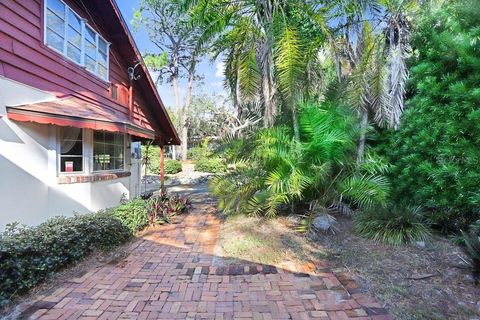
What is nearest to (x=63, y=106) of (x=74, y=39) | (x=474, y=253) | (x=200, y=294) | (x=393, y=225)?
(x=74, y=39)

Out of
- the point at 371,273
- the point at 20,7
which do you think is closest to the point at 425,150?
the point at 371,273

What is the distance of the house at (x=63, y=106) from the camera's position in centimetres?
450

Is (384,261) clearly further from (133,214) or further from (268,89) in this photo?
(133,214)

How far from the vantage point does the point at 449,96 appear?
498 cm

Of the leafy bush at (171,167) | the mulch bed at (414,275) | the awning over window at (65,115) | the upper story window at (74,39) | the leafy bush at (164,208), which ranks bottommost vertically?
the mulch bed at (414,275)

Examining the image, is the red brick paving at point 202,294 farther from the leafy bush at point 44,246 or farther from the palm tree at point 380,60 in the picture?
the palm tree at point 380,60

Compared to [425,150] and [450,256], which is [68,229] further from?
[425,150]

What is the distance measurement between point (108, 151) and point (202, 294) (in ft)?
16.4

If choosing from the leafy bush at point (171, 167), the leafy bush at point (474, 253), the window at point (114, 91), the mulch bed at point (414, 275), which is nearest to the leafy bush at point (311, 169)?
the mulch bed at point (414, 275)

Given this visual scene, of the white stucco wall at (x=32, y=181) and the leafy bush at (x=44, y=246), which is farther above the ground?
the white stucco wall at (x=32, y=181)

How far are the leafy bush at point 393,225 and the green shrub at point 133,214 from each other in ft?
14.7

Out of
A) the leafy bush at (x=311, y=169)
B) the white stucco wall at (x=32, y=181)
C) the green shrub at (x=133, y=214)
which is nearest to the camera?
the white stucco wall at (x=32, y=181)

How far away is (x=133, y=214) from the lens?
641cm

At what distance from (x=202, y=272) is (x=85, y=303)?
153 centimetres
